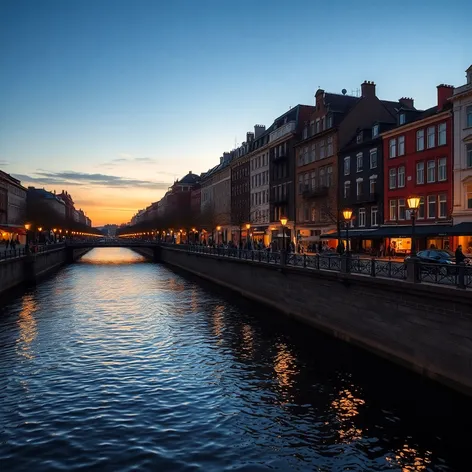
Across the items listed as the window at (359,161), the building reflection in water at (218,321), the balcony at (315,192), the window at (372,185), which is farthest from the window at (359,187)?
the building reflection in water at (218,321)

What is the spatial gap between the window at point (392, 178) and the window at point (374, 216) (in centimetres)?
317

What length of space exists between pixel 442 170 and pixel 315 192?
67.6 ft

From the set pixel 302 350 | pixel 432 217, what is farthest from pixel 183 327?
pixel 432 217

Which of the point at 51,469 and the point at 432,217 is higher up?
the point at 432,217

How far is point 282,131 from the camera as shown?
241 ft

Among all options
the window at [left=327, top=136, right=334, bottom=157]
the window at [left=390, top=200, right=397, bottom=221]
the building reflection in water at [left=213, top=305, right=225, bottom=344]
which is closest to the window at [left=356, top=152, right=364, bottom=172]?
the window at [left=327, top=136, right=334, bottom=157]

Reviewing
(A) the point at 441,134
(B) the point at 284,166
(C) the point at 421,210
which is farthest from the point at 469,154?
(B) the point at 284,166

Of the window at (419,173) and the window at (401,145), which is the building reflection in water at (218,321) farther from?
the window at (401,145)

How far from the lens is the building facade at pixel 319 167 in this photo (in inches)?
2292

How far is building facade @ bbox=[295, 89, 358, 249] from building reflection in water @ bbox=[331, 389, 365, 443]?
1475 inches

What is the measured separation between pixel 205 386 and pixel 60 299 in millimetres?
26693

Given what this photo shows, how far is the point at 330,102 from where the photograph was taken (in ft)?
202

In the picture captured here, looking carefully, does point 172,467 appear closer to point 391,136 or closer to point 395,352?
point 395,352

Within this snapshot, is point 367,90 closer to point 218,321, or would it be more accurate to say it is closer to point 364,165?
point 364,165
